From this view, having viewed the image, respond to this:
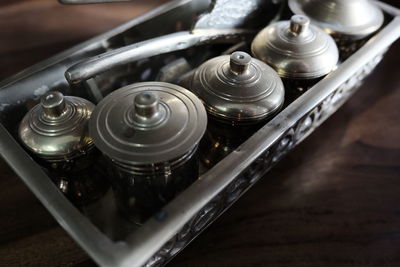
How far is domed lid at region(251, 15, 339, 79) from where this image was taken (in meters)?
0.55

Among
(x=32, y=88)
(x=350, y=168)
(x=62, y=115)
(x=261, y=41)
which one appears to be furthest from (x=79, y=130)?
(x=350, y=168)

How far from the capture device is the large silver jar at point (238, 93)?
1.56 ft

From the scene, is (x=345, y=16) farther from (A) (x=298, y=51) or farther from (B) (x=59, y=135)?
(B) (x=59, y=135)

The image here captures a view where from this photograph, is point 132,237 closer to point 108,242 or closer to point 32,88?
point 108,242

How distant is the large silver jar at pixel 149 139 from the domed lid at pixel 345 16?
33 cm

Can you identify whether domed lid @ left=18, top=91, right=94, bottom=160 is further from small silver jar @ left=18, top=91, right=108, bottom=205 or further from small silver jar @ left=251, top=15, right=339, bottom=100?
small silver jar @ left=251, top=15, right=339, bottom=100

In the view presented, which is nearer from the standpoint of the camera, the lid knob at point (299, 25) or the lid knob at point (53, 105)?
the lid knob at point (53, 105)

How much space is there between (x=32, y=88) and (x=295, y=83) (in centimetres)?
38

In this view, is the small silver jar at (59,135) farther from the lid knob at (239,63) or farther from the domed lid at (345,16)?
the domed lid at (345,16)

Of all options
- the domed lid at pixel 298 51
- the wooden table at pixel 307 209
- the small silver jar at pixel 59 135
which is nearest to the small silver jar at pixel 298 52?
the domed lid at pixel 298 51

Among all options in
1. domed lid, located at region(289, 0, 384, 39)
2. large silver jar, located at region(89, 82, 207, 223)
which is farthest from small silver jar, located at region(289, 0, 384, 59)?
large silver jar, located at region(89, 82, 207, 223)

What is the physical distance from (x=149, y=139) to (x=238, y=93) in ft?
0.48

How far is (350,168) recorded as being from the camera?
2.03 ft

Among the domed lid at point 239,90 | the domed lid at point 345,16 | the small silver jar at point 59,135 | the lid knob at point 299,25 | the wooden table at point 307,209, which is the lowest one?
the wooden table at point 307,209
